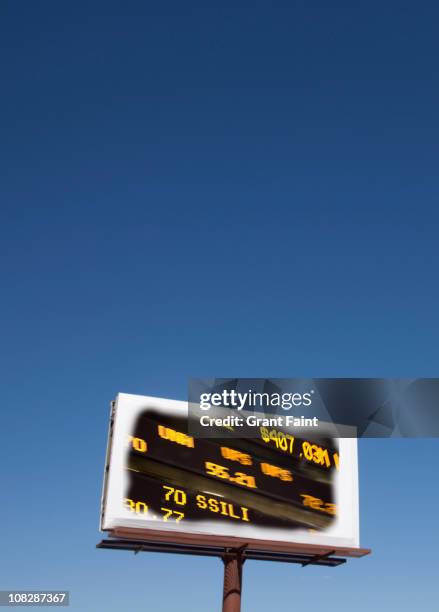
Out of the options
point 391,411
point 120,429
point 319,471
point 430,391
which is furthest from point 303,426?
point 120,429

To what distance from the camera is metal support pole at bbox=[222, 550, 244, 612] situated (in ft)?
60.5

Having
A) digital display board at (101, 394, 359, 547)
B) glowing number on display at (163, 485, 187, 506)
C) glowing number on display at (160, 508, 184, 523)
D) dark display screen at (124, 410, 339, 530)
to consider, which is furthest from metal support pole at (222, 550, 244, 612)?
glowing number on display at (163, 485, 187, 506)

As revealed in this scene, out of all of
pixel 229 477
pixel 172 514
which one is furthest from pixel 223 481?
pixel 172 514

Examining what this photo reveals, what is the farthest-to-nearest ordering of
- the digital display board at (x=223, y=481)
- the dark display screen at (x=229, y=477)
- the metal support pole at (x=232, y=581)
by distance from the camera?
the metal support pole at (x=232, y=581) < the dark display screen at (x=229, y=477) < the digital display board at (x=223, y=481)

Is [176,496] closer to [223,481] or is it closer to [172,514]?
[172,514]

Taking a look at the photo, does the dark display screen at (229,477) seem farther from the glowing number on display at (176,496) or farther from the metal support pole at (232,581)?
the metal support pole at (232,581)

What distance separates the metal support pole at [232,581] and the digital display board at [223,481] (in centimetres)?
67

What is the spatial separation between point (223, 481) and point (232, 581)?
8.16 ft

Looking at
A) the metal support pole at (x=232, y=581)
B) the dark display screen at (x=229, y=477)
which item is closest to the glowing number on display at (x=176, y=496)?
the dark display screen at (x=229, y=477)

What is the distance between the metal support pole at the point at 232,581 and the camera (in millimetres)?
18438

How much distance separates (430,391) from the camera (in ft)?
71.1

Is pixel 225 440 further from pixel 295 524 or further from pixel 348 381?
pixel 348 381

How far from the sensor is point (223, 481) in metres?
19.3

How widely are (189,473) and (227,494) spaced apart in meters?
1.19
